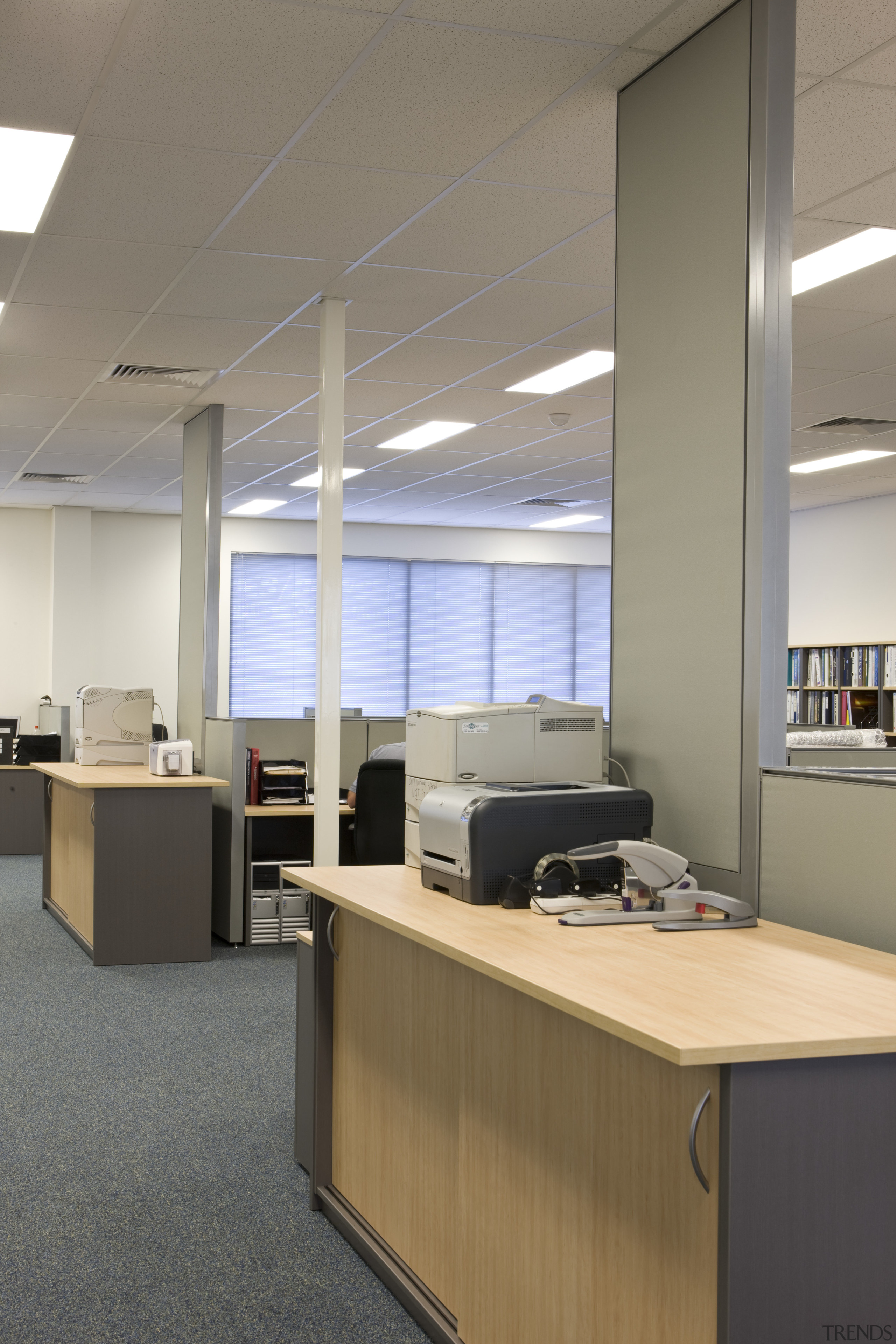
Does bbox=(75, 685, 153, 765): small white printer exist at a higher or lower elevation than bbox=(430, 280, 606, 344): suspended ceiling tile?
lower

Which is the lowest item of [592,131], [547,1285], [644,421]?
[547,1285]

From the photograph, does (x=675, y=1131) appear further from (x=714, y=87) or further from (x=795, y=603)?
(x=795, y=603)

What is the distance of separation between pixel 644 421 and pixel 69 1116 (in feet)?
8.57

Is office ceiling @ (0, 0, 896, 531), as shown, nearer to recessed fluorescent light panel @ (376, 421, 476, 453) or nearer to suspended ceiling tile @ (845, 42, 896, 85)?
suspended ceiling tile @ (845, 42, 896, 85)

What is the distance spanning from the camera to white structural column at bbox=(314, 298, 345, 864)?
4832 mm

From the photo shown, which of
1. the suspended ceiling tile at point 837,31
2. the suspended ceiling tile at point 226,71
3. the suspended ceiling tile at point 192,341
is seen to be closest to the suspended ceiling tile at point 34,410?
the suspended ceiling tile at point 192,341

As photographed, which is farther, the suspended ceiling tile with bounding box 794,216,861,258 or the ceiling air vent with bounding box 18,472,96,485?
the ceiling air vent with bounding box 18,472,96,485

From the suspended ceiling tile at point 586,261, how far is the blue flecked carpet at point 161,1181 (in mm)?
2952

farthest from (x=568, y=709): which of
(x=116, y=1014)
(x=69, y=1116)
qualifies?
(x=116, y=1014)

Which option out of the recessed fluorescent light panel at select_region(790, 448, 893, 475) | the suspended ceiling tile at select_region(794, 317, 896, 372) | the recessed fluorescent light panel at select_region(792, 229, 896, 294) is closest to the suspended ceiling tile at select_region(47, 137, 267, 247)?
the recessed fluorescent light panel at select_region(792, 229, 896, 294)

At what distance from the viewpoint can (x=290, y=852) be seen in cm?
680

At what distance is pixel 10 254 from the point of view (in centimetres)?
436

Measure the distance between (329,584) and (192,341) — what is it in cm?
147

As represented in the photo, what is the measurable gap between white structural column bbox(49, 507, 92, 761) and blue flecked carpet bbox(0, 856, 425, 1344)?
18.7ft
